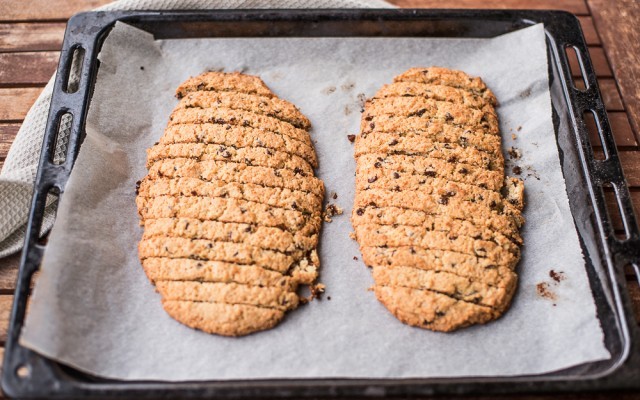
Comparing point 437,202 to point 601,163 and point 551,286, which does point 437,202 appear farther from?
point 601,163

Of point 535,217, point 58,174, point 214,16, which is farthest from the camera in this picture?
point 214,16

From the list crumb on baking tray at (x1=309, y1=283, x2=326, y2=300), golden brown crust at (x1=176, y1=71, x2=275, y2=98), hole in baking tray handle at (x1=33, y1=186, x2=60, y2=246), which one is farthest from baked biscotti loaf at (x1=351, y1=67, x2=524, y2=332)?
hole in baking tray handle at (x1=33, y1=186, x2=60, y2=246)

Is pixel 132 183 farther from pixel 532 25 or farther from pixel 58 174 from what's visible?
pixel 532 25

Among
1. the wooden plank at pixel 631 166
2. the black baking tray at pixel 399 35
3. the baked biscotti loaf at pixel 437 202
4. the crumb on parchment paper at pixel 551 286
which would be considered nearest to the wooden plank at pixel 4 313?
the black baking tray at pixel 399 35

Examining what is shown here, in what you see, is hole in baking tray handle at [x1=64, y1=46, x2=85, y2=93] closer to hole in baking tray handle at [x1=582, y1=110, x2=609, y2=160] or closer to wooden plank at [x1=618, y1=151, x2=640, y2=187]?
hole in baking tray handle at [x1=582, y1=110, x2=609, y2=160]

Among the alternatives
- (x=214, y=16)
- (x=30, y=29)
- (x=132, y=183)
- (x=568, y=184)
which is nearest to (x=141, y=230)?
(x=132, y=183)

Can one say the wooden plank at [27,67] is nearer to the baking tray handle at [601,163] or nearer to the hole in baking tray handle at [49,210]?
the hole in baking tray handle at [49,210]
